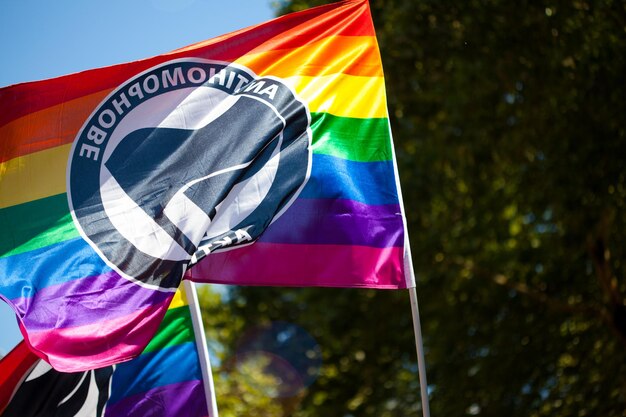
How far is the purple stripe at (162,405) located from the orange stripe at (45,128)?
2051 mm

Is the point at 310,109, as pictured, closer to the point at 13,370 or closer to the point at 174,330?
the point at 174,330

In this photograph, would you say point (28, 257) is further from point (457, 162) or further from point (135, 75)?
point (457, 162)

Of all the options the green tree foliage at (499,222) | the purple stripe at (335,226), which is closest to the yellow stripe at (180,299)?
the purple stripe at (335,226)

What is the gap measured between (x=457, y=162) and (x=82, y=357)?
9.12m

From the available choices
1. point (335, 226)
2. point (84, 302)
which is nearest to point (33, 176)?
point (84, 302)

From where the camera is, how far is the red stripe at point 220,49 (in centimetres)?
546

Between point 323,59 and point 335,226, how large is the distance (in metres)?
1.17

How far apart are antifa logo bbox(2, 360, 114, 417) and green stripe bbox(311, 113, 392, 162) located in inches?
91.8

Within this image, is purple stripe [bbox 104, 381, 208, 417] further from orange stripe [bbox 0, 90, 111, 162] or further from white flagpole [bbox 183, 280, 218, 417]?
orange stripe [bbox 0, 90, 111, 162]

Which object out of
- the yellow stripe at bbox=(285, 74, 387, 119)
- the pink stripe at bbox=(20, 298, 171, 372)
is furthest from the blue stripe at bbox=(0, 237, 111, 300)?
the yellow stripe at bbox=(285, 74, 387, 119)

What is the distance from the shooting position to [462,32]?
1262cm

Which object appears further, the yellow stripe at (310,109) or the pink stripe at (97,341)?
the yellow stripe at (310,109)

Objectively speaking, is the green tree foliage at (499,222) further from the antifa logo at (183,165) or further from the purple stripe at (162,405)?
the antifa logo at (183,165)

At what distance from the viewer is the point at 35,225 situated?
5.21m
